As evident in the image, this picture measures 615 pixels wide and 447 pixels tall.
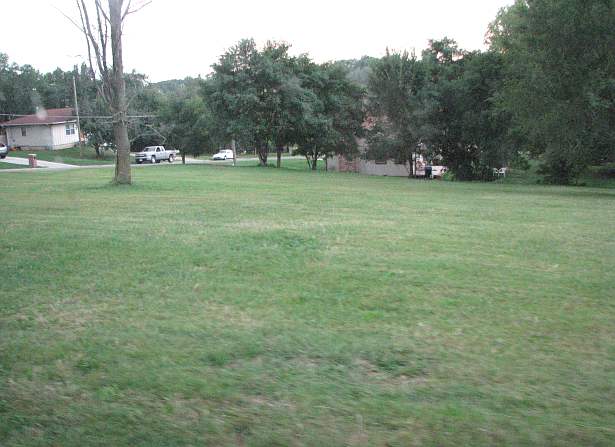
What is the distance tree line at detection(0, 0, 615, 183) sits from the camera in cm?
2106

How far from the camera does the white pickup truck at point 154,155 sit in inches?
2156

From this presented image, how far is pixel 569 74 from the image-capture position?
21156mm

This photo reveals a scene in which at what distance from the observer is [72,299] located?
603cm

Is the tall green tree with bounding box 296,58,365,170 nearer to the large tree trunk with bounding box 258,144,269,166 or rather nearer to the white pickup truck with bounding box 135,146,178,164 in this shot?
the large tree trunk with bounding box 258,144,269,166

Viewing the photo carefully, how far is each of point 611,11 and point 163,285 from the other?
68.0 feet

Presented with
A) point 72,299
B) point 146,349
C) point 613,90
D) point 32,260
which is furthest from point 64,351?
point 613,90

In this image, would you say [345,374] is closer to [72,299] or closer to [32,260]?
[72,299]

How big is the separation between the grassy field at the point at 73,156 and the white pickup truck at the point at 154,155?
279 centimetres

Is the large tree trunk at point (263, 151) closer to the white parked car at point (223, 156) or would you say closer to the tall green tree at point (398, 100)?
the tall green tree at point (398, 100)

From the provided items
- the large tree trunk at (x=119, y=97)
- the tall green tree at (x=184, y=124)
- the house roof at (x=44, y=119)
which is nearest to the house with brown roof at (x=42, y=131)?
the house roof at (x=44, y=119)

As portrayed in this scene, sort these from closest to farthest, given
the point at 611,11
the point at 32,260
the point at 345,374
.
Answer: the point at 345,374
the point at 32,260
the point at 611,11

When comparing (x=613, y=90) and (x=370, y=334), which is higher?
(x=613, y=90)

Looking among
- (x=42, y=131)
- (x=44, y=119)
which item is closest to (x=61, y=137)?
(x=42, y=131)

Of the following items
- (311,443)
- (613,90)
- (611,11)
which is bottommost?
(311,443)
